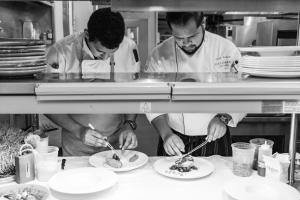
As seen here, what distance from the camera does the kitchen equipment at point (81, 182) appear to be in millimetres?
1433

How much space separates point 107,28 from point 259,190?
1418 millimetres


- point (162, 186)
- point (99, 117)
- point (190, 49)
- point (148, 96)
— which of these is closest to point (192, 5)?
point (148, 96)

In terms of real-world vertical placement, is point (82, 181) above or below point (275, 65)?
below

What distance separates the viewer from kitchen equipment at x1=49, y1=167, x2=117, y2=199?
1433 mm

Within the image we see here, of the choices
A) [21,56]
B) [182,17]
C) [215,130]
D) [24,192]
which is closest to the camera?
[21,56]

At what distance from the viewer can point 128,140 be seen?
6.55ft

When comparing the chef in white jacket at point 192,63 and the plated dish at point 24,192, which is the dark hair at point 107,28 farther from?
the plated dish at point 24,192

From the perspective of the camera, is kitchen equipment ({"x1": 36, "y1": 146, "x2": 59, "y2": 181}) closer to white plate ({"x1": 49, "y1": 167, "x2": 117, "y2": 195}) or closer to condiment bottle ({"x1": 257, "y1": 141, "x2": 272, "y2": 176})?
white plate ({"x1": 49, "y1": 167, "x2": 117, "y2": 195})

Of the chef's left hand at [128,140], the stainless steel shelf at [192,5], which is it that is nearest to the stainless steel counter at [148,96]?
the stainless steel shelf at [192,5]

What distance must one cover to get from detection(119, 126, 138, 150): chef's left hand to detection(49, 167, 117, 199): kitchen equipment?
35cm

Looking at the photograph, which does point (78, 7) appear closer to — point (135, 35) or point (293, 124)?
point (135, 35)

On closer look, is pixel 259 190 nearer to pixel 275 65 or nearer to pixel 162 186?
pixel 162 186

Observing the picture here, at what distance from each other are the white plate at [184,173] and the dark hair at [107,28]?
3.00ft

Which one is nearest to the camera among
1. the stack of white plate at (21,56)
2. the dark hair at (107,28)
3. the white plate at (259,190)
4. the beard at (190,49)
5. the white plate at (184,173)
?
the stack of white plate at (21,56)
